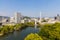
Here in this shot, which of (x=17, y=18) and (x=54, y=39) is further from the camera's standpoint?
(x=17, y=18)

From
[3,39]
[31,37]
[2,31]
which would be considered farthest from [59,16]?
[31,37]

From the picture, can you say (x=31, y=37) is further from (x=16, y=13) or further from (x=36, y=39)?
(x=16, y=13)

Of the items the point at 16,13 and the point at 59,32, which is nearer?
the point at 59,32

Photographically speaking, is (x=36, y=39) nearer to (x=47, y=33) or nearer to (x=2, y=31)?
(x=47, y=33)

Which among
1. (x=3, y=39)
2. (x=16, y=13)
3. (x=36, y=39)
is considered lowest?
(x=3, y=39)

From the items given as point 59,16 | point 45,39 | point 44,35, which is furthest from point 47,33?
point 59,16

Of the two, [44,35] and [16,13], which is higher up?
[16,13]

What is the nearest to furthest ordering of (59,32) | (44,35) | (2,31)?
(59,32) → (44,35) → (2,31)

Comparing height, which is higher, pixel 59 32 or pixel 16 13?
pixel 16 13

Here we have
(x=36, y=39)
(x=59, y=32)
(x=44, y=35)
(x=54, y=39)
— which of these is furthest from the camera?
(x=44, y=35)
